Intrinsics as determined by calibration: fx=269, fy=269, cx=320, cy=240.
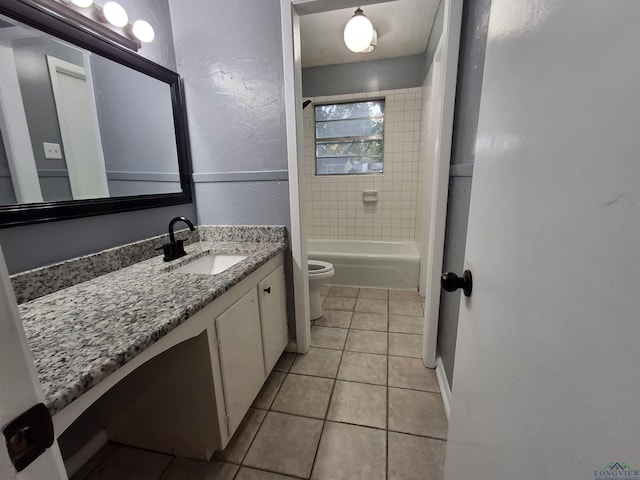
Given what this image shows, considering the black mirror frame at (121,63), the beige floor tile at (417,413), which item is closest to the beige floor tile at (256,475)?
the beige floor tile at (417,413)

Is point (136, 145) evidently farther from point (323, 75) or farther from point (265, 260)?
Result: point (323, 75)

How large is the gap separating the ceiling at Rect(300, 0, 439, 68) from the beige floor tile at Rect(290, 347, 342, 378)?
258cm

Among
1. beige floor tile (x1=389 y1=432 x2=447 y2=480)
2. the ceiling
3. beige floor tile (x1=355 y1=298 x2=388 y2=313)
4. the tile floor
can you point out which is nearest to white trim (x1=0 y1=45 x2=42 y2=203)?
the tile floor

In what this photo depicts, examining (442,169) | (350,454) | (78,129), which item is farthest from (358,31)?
(350,454)

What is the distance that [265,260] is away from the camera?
1444 millimetres

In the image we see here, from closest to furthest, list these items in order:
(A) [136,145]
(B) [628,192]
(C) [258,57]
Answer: (B) [628,192]
(A) [136,145]
(C) [258,57]

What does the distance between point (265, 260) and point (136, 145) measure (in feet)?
3.00

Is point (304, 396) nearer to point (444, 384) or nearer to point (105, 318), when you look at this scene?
point (444, 384)

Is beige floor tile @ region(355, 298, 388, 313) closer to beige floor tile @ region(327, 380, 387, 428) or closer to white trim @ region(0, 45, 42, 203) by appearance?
beige floor tile @ region(327, 380, 387, 428)

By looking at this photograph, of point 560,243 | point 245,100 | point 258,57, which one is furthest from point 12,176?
point 560,243

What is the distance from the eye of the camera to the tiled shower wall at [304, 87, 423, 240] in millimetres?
3166

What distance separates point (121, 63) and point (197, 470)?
191 cm

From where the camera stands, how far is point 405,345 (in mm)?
1955

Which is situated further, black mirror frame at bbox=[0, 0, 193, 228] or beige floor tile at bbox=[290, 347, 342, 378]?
beige floor tile at bbox=[290, 347, 342, 378]
